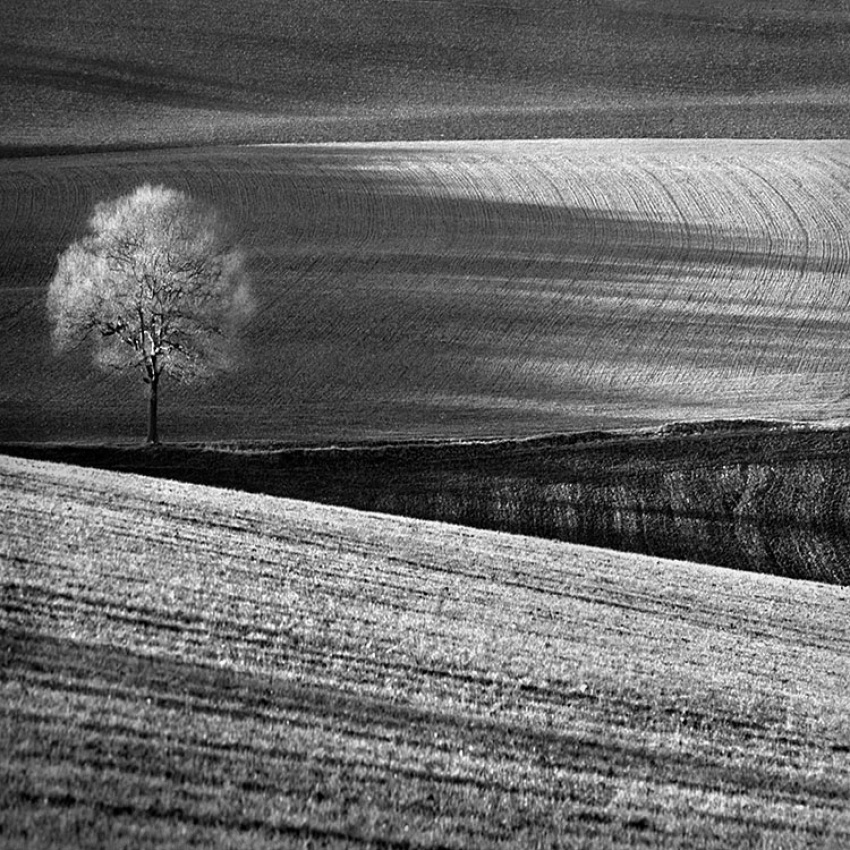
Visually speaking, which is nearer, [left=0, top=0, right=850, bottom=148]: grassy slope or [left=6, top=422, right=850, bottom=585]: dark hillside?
[left=6, top=422, right=850, bottom=585]: dark hillside

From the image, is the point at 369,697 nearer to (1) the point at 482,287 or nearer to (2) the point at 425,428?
(2) the point at 425,428

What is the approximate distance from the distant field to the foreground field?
59.0ft

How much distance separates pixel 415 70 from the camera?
96188 millimetres

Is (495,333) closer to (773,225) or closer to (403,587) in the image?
(773,225)

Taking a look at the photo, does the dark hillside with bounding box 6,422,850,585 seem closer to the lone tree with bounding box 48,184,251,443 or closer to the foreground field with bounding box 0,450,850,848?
the lone tree with bounding box 48,184,251,443

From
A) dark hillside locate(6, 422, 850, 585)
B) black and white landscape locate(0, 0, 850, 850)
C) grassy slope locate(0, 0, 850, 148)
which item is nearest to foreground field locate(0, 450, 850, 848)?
black and white landscape locate(0, 0, 850, 850)

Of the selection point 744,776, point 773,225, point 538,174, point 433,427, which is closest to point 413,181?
point 538,174

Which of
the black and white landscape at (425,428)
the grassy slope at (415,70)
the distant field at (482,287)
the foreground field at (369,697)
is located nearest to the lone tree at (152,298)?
the black and white landscape at (425,428)

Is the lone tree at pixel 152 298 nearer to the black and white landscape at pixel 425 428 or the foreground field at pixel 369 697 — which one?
the black and white landscape at pixel 425 428

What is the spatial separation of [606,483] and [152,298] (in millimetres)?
13276

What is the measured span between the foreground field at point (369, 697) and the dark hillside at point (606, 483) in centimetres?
916

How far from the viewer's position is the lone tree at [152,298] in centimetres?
3778

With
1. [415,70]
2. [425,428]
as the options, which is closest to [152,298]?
[425,428]

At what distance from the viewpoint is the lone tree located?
37.8m
